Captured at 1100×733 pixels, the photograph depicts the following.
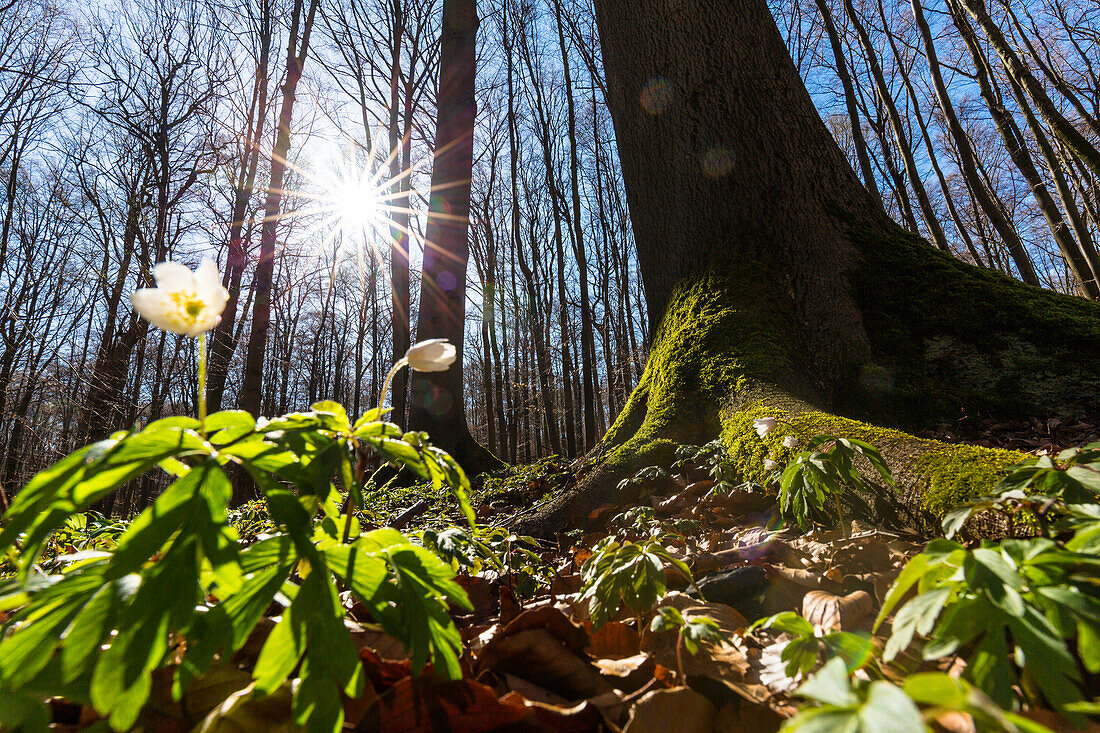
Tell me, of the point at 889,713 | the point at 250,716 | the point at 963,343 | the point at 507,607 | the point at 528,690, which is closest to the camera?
the point at 889,713

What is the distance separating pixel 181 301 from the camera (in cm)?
89

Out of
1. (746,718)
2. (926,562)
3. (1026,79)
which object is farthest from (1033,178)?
(746,718)

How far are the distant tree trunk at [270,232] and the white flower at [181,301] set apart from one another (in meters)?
8.57

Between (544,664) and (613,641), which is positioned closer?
(544,664)

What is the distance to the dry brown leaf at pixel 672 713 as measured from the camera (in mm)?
845

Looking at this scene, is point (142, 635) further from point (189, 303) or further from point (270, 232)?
point (270, 232)

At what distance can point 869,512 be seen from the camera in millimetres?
1729

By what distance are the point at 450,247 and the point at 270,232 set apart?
15.6ft

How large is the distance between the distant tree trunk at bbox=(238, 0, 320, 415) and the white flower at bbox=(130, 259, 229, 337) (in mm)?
8574

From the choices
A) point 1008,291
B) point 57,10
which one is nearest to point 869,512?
point 1008,291

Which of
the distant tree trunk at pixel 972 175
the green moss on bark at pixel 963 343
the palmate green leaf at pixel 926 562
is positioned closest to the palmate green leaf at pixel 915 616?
the palmate green leaf at pixel 926 562

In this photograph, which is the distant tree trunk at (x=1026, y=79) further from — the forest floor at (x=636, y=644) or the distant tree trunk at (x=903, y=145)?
the forest floor at (x=636, y=644)

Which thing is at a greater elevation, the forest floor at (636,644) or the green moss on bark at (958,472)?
the green moss on bark at (958,472)

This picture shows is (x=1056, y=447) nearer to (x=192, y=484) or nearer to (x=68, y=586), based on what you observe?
(x=192, y=484)
